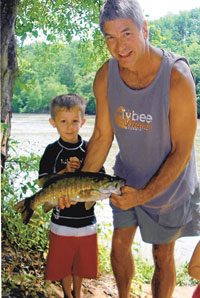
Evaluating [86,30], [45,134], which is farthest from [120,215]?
[45,134]

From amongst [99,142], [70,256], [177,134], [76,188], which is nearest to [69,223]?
[70,256]

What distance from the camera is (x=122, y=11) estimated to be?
198cm

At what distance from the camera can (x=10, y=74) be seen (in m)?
2.74

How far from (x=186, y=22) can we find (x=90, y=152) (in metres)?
6.70

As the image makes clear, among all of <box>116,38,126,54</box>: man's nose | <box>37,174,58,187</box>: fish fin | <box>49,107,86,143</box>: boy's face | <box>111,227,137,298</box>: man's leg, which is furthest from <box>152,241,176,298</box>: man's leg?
<box>116,38,126,54</box>: man's nose

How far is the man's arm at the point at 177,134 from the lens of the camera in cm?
203

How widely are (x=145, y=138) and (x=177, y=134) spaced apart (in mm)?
182

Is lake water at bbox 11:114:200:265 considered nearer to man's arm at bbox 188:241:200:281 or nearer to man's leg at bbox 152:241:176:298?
man's leg at bbox 152:241:176:298

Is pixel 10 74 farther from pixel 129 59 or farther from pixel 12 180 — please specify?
pixel 12 180

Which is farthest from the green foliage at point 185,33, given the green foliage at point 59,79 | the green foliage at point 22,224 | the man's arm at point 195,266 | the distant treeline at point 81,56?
the man's arm at point 195,266

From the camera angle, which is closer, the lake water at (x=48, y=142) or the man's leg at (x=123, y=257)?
the man's leg at (x=123, y=257)

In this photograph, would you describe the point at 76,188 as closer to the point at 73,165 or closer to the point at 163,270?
the point at 73,165

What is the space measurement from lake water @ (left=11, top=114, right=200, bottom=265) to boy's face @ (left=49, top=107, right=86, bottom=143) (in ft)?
3.56

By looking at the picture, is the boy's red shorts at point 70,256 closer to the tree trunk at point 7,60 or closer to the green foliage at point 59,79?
the tree trunk at point 7,60
